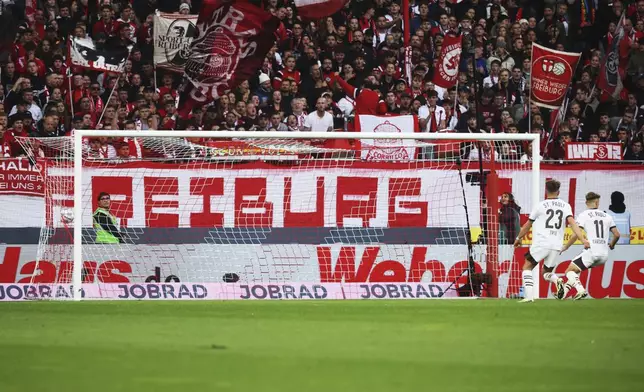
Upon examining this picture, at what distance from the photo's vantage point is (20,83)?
1950 centimetres

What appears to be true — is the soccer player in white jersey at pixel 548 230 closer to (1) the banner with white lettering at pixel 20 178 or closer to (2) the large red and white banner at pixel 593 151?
(2) the large red and white banner at pixel 593 151

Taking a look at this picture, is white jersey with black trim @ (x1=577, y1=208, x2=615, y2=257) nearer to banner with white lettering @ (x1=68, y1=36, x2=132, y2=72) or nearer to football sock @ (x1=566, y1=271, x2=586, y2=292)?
football sock @ (x1=566, y1=271, x2=586, y2=292)

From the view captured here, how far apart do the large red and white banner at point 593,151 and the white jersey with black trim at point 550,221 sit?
317cm

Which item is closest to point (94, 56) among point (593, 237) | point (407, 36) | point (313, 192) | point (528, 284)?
point (313, 192)

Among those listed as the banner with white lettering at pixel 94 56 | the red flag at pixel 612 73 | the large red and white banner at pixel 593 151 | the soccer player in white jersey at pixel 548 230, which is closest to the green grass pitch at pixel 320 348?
the soccer player in white jersey at pixel 548 230

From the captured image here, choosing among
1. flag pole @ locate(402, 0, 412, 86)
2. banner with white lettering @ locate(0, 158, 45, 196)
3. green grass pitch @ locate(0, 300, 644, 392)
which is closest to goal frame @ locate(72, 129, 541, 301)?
banner with white lettering @ locate(0, 158, 45, 196)

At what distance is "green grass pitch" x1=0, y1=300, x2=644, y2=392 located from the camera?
23.5ft

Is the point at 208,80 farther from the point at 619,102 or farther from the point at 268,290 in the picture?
the point at 619,102

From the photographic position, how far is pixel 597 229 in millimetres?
16625

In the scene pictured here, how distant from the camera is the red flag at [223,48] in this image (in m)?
19.4

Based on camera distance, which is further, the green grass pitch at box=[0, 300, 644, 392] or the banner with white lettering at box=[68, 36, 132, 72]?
the banner with white lettering at box=[68, 36, 132, 72]

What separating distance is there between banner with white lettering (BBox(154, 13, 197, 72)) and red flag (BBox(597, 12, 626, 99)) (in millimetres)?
8116

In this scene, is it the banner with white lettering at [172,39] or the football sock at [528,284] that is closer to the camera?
the football sock at [528,284]

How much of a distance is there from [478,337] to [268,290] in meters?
7.64
